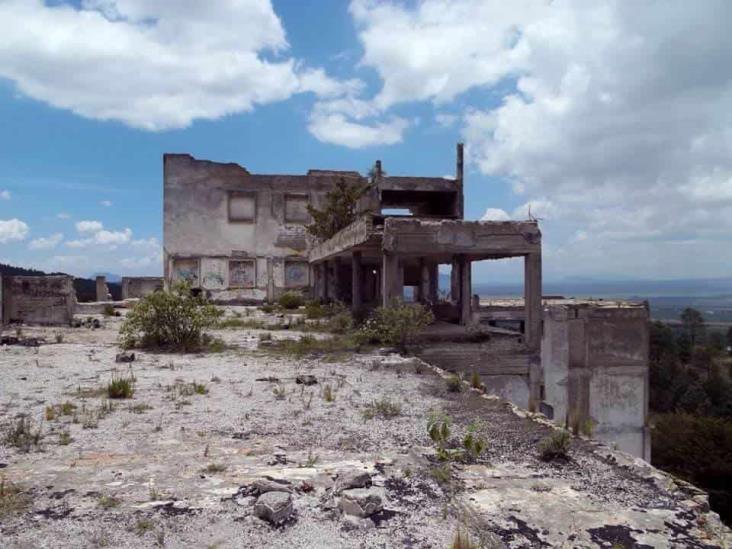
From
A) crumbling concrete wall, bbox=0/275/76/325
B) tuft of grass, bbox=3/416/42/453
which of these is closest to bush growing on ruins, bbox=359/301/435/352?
tuft of grass, bbox=3/416/42/453

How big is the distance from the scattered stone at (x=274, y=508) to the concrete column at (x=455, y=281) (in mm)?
13089

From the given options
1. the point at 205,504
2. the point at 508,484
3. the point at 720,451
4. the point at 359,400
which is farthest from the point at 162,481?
the point at 720,451

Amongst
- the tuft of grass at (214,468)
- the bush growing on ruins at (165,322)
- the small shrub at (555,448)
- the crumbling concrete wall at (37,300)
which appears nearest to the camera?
the tuft of grass at (214,468)

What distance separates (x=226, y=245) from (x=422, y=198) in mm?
14363

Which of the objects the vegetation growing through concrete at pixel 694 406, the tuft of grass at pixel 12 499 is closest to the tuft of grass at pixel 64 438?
the tuft of grass at pixel 12 499

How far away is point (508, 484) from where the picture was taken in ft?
13.7

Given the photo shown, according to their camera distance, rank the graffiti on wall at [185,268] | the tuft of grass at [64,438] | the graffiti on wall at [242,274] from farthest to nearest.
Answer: the graffiti on wall at [242,274], the graffiti on wall at [185,268], the tuft of grass at [64,438]

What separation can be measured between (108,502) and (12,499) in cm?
61

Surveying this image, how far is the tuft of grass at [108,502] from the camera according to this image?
12.0ft

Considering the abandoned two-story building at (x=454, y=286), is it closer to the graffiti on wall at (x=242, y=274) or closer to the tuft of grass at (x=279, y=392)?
the graffiti on wall at (x=242, y=274)

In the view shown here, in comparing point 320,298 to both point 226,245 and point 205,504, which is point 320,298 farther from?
point 205,504

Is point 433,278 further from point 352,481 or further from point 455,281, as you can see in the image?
point 352,481

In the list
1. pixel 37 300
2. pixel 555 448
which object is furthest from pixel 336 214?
pixel 555 448

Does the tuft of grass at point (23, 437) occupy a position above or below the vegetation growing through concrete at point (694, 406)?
above
